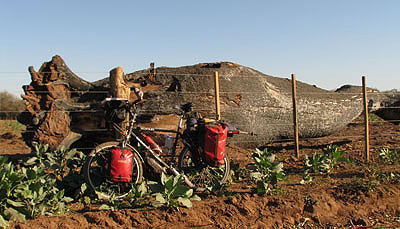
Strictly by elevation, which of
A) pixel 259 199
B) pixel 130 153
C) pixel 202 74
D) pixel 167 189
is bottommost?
pixel 259 199

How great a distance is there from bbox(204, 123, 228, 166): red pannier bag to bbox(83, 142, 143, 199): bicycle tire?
0.90 meters

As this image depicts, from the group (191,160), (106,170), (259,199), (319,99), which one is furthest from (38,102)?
(319,99)

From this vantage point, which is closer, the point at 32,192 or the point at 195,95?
the point at 32,192

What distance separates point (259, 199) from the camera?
3676mm

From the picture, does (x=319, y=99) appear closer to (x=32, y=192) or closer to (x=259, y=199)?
(x=259, y=199)

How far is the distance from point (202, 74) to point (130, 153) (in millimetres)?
3249

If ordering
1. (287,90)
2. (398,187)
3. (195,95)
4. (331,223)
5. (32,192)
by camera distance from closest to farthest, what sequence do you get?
(32,192) < (331,223) < (398,187) < (195,95) < (287,90)

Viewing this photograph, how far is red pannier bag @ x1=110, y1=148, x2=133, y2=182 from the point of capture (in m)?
3.72

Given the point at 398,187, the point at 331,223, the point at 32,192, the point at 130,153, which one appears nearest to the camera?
the point at 32,192

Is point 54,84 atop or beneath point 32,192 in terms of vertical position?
atop

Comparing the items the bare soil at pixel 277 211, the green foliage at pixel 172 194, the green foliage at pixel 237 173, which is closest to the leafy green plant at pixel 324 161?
the bare soil at pixel 277 211

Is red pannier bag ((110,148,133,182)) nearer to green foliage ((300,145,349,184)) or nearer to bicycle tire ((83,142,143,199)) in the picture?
bicycle tire ((83,142,143,199))

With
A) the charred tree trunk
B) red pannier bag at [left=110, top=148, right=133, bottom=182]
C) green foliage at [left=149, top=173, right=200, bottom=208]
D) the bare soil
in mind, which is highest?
the charred tree trunk

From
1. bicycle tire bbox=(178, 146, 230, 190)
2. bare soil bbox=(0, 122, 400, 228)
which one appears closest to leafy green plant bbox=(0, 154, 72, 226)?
bare soil bbox=(0, 122, 400, 228)
